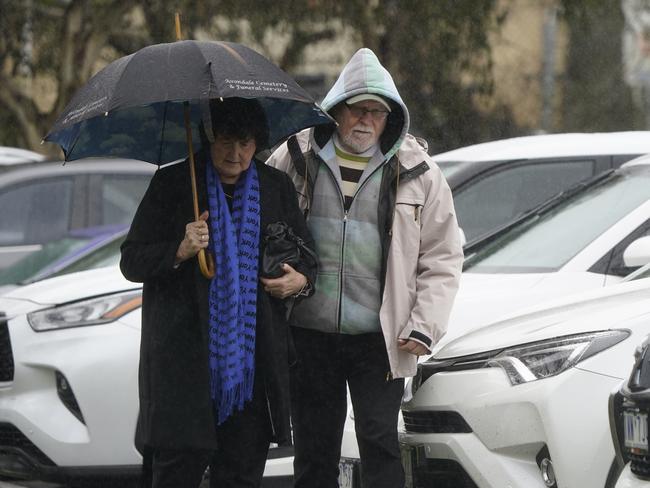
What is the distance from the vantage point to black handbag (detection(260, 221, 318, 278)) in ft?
14.1

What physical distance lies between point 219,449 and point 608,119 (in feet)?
69.6

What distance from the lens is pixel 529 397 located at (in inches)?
169

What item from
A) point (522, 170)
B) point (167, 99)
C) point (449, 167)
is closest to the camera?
point (167, 99)

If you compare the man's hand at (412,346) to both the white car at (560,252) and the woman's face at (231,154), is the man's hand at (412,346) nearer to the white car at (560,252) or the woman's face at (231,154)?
the white car at (560,252)

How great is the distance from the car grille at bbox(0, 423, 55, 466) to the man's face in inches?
90.4

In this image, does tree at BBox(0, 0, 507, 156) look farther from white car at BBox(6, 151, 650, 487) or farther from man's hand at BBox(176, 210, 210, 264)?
man's hand at BBox(176, 210, 210, 264)

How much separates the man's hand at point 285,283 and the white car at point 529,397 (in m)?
0.66

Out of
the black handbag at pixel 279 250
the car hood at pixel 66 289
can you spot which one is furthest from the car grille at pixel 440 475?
the car hood at pixel 66 289

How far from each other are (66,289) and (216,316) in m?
2.30

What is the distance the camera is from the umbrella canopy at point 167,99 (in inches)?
163

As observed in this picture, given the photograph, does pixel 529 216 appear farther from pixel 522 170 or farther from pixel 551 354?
pixel 551 354

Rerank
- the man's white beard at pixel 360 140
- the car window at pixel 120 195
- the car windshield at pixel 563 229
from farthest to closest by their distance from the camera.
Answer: the car window at pixel 120 195 < the car windshield at pixel 563 229 < the man's white beard at pixel 360 140

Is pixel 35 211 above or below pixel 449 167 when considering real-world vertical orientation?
below

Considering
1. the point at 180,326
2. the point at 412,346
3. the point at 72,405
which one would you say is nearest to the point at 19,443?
the point at 72,405
